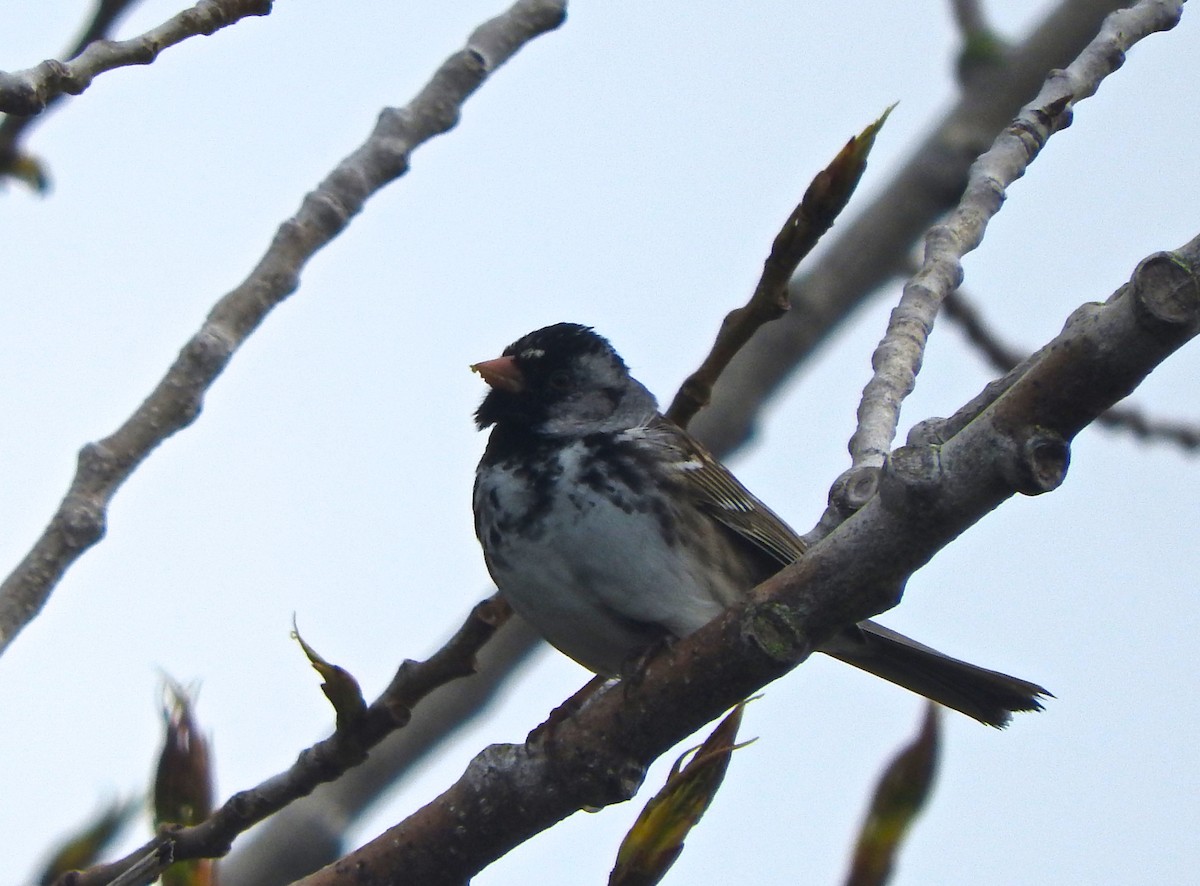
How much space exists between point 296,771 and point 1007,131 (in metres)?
2.01

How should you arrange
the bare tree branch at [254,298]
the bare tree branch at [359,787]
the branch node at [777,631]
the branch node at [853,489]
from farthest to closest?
1. the bare tree branch at [359,787]
2. the branch node at [853,489]
3. the bare tree branch at [254,298]
4. the branch node at [777,631]

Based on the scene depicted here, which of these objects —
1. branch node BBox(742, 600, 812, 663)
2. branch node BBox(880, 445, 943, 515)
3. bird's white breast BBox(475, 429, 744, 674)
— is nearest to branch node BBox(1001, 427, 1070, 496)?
branch node BBox(880, 445, 943, 515)

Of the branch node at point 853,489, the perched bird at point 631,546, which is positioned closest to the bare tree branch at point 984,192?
the branch node at point 853,489

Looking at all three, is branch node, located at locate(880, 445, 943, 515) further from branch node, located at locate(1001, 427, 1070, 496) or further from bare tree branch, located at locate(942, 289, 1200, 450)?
bare tree branch, located at locate(942, 289, 1200, 450)

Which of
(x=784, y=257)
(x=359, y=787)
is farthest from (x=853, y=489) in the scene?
(x=359, y=787)

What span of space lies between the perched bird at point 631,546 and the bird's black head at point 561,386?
0.02 metres

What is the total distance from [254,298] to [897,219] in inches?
153

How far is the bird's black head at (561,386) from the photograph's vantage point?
15.5 ft

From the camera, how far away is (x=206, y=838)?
8.45ft

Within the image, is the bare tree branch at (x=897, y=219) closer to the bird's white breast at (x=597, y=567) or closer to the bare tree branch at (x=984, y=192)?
the bird's white breast at (x=597, y=567)

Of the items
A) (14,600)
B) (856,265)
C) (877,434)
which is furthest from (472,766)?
(856,265)

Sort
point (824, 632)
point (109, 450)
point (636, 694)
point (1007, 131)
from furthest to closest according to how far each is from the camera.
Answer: point (1007, 131) → point (109, 450) → point (636, 694) → point (824, 632)

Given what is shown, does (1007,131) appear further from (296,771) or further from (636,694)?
(296,771)

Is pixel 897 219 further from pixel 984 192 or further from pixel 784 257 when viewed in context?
pixel 784 257
